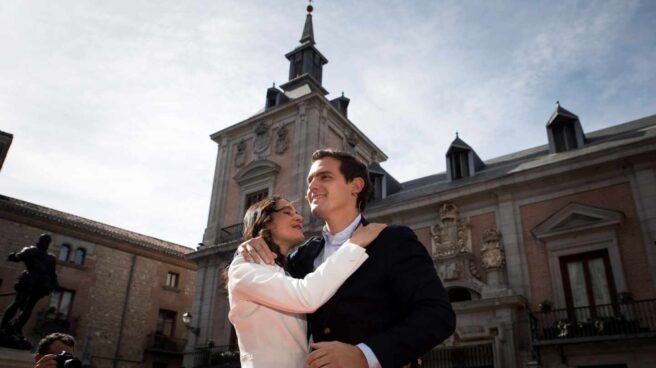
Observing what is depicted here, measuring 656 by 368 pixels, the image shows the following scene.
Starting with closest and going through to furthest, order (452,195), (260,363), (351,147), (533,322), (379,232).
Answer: (260,363) → (379,232) → (533,322) → (452,195) → (351,147)

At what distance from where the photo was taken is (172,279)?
28125mm

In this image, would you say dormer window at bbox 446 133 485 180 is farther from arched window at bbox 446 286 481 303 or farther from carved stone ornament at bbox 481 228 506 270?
arched window at bbox 446 286 481 303

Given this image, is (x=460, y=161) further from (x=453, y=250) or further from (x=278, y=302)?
(x=278, y=302)

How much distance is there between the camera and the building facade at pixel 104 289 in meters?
22.5

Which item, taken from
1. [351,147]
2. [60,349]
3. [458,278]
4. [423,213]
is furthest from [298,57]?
[60,349]

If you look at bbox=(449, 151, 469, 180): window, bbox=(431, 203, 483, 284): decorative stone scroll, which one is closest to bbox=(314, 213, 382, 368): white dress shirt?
bbox=(431, 203, 483, 284): decorative stone scroll

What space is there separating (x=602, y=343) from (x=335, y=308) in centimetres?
1179

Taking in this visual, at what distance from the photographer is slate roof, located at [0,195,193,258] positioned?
→ 22953 mm

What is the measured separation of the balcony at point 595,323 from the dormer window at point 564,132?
5.52 m

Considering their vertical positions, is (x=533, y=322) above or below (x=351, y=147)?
A: below

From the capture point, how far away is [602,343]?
11.7 metres

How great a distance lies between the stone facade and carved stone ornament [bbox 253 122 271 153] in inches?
366

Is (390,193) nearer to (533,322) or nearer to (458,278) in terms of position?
(458,278)

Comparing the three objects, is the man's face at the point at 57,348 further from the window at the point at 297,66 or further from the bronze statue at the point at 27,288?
the window at the point at 297,66
